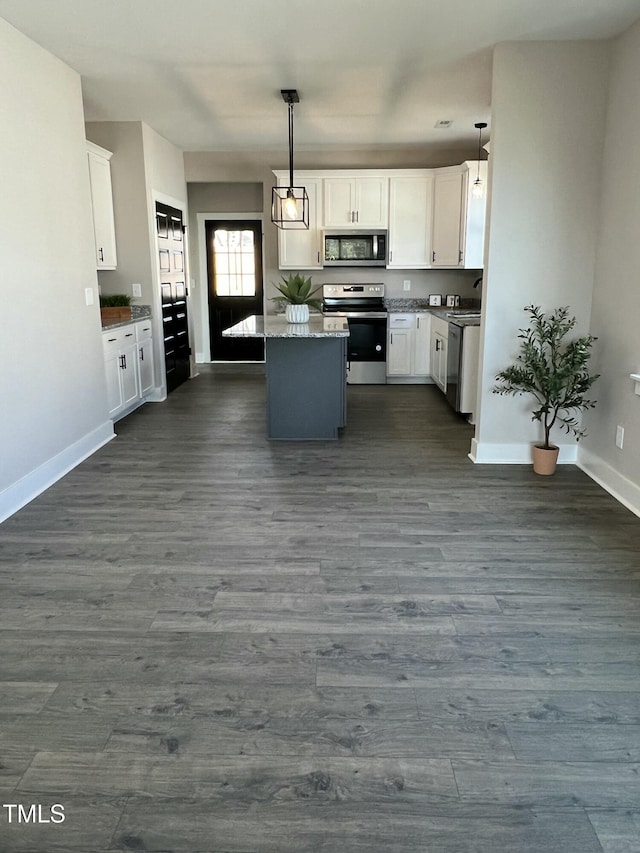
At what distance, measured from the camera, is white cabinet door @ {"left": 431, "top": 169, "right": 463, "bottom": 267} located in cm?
707

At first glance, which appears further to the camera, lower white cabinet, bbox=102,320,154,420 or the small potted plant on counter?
the small potted plant on counter

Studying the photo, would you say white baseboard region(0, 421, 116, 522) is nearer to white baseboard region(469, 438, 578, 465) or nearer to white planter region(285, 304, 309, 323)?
white planter region(285, 304, 309, 323)

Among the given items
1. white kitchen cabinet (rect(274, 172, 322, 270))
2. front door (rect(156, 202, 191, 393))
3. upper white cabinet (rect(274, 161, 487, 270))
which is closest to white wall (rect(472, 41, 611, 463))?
upper white cabinet (rect(274, 161, 487, 270))

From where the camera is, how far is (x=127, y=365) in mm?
5848

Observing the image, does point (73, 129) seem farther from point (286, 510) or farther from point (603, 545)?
point (603, 545)

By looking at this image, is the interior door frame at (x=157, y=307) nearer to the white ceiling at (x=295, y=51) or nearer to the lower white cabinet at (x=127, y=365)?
the lower white cabinet at (x=127, y=365)

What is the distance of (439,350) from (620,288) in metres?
3.19

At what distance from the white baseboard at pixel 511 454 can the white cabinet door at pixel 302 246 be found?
3.87 metres

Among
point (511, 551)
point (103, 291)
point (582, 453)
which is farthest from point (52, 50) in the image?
point (582, 453)

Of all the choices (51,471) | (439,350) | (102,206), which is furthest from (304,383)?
(102,206)

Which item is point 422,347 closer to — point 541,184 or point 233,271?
point 233,271

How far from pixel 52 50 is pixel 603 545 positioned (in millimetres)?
Answer: 4480

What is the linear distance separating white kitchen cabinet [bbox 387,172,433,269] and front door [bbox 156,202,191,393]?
248 cm

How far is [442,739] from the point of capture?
1867 mm
